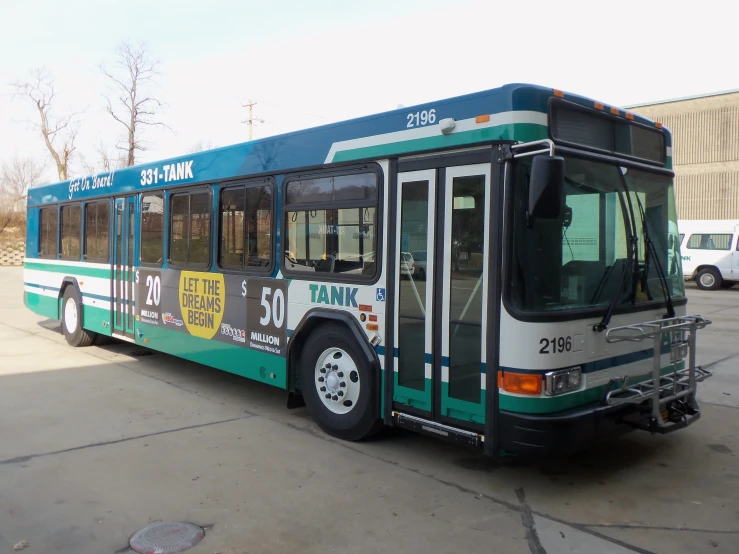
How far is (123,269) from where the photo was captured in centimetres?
944

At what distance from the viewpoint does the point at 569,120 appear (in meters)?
4.75

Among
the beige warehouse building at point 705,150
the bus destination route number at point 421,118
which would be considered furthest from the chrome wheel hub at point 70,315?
the beige warehouse building at point 705,150

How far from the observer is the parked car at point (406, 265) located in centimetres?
527

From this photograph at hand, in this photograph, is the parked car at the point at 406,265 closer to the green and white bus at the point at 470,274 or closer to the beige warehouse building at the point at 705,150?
the green and white bus at the point at 470,274

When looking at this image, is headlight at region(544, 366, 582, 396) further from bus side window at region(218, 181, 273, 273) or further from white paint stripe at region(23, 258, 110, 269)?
white paint stripe at region(23, 258, 110, 269)

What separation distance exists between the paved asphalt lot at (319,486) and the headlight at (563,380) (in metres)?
0.84

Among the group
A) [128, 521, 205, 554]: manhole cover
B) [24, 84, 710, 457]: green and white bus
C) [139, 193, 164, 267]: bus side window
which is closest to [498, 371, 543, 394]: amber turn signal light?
[24, 84, 710, 457]: green and white bus

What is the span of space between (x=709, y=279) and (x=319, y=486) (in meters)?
23.0

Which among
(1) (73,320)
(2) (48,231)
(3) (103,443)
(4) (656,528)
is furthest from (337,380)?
(2) (48,231)

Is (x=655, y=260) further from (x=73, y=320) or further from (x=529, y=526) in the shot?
(x=73, y=320)

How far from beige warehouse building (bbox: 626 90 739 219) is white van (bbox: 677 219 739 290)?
40.8 ft

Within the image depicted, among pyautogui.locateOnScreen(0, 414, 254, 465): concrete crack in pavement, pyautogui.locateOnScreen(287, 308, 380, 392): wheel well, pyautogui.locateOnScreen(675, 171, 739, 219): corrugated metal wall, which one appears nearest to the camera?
pyautogui.locateOnScreen(0, 414, 254, 465): concrete crack in pavement

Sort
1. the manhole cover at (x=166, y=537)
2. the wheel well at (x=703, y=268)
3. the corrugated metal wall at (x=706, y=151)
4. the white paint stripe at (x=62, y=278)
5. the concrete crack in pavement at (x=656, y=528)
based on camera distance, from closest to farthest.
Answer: the manhole cover at (x=166, y=537), the concrete crack in pavement at (x=656, y=528), the white paint stripe at (x=62, y=278), the wheel well at (x=703, y=268), the corrugated metal wall at (x=706, y=151)

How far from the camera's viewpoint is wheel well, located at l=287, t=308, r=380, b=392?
5593 millimetres
